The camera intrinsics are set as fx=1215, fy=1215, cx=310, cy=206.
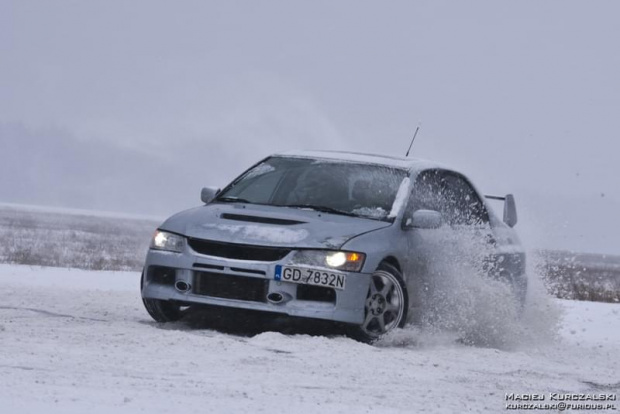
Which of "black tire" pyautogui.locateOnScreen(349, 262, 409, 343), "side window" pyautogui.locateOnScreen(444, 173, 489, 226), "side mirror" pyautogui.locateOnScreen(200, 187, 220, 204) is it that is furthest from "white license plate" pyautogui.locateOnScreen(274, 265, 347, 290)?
"side window" pyautogui.locateOnScreen(444, 173, 489, 226)

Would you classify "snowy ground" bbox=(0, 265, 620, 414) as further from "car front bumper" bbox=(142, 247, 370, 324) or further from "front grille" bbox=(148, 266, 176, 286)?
"front grille" bbox=(148, 266, 176, 286)

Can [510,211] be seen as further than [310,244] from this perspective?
Yes

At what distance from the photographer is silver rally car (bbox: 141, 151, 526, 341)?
8.55m

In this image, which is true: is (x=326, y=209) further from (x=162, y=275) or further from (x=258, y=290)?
(x=162, y=275)

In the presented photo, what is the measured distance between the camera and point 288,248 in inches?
337

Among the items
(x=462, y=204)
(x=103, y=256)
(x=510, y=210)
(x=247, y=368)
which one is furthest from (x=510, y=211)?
(x=103, y=256)

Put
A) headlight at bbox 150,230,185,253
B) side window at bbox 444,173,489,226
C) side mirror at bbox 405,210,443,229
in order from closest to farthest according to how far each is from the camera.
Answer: headlight at bbox 150,230,185,253, side mirror at bbox 405,210,443,229, side window at bbox 444,173,489,226

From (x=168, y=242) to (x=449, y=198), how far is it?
2727mm

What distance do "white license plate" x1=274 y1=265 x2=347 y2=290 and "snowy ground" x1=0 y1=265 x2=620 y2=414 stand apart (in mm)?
389

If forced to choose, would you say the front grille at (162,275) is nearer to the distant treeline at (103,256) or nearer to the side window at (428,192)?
the side window at (428,192)

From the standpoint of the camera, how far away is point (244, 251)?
28.4ft

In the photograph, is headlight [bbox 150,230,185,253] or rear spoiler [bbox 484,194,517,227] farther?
rear spoiler [bbox 484,194,517,227]

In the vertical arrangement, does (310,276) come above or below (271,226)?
below

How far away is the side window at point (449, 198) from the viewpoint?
9.93 meters
